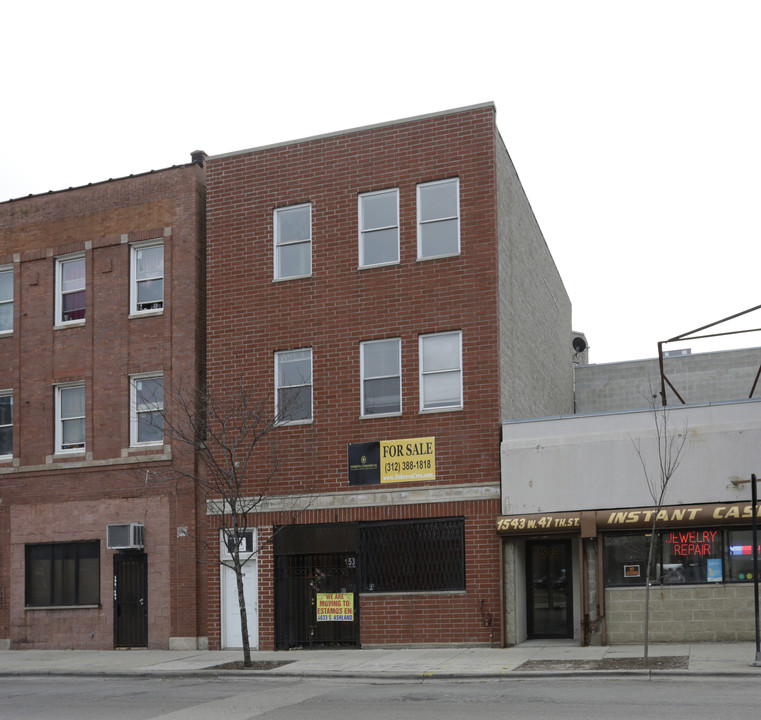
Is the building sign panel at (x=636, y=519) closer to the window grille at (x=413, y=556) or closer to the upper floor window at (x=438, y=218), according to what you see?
the window grille at (x=413, y=556)

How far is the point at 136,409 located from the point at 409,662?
32.0 ft

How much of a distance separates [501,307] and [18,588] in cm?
1331

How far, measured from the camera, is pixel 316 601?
73.5 ft

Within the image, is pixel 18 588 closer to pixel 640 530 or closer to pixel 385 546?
pixel 385 546

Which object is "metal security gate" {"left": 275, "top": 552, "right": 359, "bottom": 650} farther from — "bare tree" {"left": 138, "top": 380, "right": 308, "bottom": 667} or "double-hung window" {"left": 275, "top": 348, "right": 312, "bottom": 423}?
"double-hung window" {"left": 275, "top": 348, "right": 312, "bottom": 423}

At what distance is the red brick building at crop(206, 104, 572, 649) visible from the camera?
853 inches

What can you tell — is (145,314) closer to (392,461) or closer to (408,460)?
(392,461)

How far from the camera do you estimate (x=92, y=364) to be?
2548 cm

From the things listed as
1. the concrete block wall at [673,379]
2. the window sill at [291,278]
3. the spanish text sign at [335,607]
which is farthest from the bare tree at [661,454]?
the concrete block wall at [673,379]

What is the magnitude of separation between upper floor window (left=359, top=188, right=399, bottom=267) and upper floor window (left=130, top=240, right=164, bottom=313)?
5155 millimetres

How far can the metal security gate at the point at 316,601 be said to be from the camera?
871 inches

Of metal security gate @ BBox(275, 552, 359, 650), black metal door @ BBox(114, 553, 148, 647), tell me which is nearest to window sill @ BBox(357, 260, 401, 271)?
metal security gate @ BBox(275, 552, 359, 650)

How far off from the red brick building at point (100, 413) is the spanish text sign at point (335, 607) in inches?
114

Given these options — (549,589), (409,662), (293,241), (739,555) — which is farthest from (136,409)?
(739,555)
